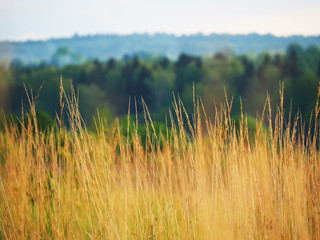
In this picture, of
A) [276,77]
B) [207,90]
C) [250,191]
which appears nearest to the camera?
[250,191]

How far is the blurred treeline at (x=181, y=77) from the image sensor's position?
20.1 ft

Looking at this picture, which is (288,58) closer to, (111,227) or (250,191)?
(250,191)

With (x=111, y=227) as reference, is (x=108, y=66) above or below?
above

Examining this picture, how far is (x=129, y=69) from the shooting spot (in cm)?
781

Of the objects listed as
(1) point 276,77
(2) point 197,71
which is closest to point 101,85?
(2) point 197,71

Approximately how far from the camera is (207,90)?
6.64 m

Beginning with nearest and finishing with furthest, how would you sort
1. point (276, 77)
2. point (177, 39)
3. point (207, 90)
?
1. point (207, 90)
2. point (276, 77)
3. point (177, 39)

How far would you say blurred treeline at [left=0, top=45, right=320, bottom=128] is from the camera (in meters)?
6.13

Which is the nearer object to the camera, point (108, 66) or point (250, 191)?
point (250, 191)

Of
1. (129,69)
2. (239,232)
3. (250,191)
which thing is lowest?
(239,232)

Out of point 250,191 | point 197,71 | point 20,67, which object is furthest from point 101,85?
point 250,191

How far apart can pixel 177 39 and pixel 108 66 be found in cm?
177

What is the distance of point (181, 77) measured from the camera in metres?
7.91

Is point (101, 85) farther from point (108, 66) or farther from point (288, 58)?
point (288, 58)
